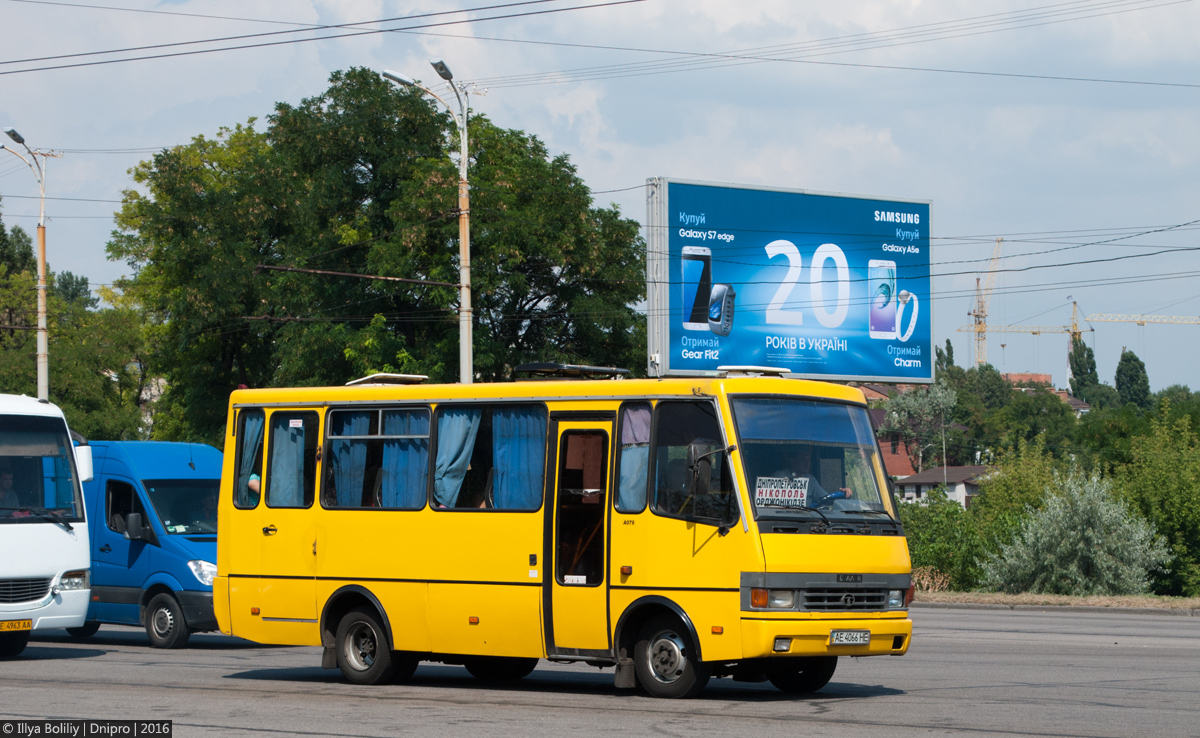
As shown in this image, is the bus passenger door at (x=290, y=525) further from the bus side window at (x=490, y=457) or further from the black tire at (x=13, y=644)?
the black tire at (x=13, y=644)

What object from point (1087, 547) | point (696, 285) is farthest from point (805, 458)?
point (696, 285)

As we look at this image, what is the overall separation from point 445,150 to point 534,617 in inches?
1435

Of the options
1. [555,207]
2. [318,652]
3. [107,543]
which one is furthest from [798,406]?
[555,207]

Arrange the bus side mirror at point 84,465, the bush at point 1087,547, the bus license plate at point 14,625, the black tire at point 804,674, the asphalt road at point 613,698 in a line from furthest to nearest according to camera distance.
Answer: the bush at point 1087,547 → the bus side mirror at point 84,465 → the bus license plate at point 14,625 → the black tire at point 804,674 → the asphalt road at point 613,698

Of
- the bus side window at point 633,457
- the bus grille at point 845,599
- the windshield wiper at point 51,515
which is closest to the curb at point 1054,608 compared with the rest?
→ the bus grille at point 845,599

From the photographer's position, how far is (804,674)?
1238 centimetres

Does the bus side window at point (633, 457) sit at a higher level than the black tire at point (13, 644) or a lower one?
higher

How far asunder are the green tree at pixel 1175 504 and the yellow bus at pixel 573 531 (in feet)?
74.8

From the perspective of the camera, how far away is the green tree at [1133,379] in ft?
565

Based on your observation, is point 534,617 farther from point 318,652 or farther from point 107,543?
point 107,543

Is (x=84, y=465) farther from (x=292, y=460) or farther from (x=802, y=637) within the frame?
(x=802, y=637)

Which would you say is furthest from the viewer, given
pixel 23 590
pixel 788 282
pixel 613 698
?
pixel 788 282

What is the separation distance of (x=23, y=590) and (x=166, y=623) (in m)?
2.56

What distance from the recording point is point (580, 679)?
46.4ft
